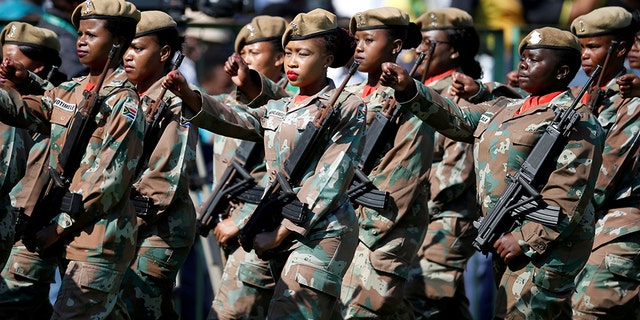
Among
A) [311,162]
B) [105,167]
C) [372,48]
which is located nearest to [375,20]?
[372,48]

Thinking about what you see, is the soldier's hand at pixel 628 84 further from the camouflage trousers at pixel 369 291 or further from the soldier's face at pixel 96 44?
the soldier's face at pixel 96 44

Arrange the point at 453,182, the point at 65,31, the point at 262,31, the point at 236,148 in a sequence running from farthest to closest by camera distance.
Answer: the point at 65,31, the point at 262,31, the point at 453,182, the point at 236,148

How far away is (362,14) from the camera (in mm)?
9805

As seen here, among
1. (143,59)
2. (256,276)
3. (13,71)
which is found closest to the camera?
(256,276)

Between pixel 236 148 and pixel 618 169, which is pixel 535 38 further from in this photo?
pixel 236 148

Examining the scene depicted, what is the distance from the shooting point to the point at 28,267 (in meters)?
9.63

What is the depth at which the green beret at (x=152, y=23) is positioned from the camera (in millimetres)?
9608

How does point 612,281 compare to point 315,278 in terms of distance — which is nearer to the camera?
point 315,278

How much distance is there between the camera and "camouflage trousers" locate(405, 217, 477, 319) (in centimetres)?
1056

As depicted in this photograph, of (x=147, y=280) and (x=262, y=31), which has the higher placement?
(x=262, y=31)

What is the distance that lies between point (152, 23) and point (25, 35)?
44.8 inches

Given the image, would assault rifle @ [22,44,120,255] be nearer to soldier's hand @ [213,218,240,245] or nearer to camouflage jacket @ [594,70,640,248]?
soldier's hand @ [213,218,240,245]

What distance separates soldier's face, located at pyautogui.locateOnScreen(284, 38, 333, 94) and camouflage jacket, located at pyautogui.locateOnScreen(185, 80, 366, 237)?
88mm

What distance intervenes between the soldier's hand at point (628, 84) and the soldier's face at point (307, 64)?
2.03 metres
